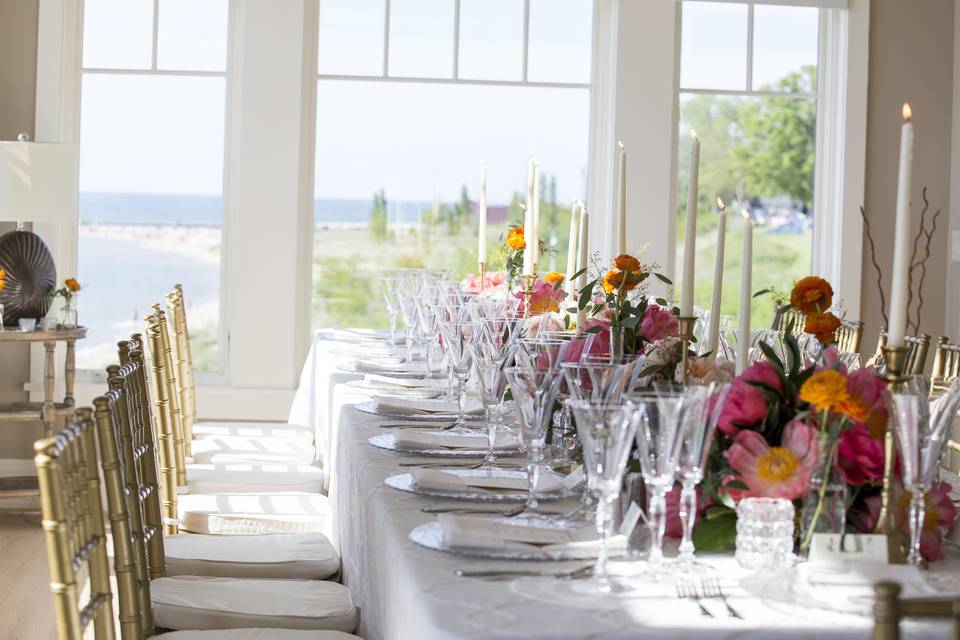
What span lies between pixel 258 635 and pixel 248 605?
183mm

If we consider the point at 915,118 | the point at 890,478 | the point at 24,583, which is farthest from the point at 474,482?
the point at 915,118

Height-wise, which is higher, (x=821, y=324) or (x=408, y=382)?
(x=821, y=324)

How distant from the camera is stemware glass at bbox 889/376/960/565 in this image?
1430mm

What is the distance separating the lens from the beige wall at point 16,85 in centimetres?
534

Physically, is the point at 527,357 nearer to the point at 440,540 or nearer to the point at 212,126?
the point at 440,540

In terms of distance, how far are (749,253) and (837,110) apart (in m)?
4.36

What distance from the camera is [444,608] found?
4.33 feet

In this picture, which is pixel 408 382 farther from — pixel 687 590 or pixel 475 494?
pixel 687 590

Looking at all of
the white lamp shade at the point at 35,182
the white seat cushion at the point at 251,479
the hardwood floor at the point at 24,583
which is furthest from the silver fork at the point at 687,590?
the white lamp shade at the point at 35,182

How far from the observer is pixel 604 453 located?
1398 mm

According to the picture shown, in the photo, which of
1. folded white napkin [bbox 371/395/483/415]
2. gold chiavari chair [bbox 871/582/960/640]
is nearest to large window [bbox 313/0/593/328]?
folded white napkin [bbox 371/395/483/415]

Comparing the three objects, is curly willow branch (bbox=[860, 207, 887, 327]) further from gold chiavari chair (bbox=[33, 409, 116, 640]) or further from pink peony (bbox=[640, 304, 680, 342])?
gold chiavari chair (bbox=[33, 409, 116, 640])

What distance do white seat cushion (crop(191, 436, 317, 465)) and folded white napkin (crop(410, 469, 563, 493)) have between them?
1.84 meters

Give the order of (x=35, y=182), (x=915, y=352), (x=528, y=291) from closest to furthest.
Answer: (x=528, y=291)
(x=915, y=352)
(x=35, y=182)
